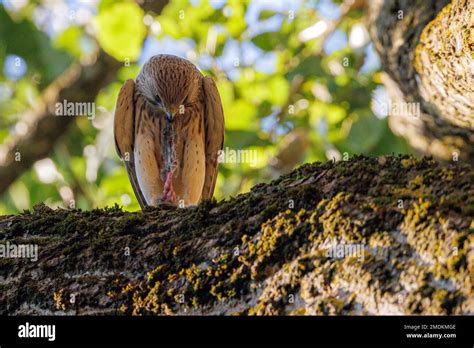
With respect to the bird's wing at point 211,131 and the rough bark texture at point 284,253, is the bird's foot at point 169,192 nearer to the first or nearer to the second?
the bird's wing at point 211,131

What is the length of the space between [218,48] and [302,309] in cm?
781

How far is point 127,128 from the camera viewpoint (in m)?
7.64

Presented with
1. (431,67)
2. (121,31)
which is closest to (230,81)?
(121,31)

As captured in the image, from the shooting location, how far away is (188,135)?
7.43 m

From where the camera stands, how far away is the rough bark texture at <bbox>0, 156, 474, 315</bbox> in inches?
102

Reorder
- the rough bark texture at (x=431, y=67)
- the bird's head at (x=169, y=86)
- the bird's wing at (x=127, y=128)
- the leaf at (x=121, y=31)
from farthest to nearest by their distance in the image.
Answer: the leaf at (x=121, y=31) → the bird's wing at (x=127, y=128) → the bird's head at (x=169, y=86) → the rough bark texture at (x=431, y=67)

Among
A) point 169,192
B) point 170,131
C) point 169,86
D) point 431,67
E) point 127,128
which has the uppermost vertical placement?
point 169,86

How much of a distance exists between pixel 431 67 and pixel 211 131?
3.15 metres

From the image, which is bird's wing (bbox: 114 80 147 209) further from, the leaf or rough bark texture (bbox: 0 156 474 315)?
rough bark texture (bbox: 0 156 474 315)

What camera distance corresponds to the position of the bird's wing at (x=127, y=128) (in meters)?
7.59

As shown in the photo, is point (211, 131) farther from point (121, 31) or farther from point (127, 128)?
point (121, 31)
